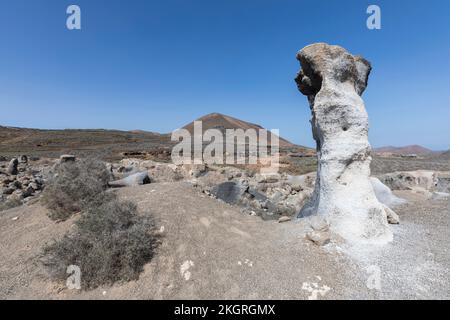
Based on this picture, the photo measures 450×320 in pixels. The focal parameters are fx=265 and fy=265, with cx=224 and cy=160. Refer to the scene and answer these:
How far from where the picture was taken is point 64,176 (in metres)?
6.75

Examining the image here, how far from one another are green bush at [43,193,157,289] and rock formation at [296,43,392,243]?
3454mm

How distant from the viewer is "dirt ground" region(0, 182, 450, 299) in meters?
3.65

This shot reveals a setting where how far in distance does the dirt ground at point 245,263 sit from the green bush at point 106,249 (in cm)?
16

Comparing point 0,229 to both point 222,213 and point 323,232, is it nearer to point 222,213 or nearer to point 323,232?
point 222,213

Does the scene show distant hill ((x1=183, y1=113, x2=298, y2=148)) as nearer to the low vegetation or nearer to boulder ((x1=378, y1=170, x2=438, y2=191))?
boulder ((x1=378, y1=170, x2=438, y2=191))

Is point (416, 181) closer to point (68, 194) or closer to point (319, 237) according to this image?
point (319, 237)

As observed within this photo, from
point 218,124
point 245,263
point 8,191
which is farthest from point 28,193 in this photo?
point 218,124

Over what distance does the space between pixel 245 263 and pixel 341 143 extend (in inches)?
119

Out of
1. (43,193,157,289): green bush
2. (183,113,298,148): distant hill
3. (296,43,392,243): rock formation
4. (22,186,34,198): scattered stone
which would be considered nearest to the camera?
(43,193,157,289): green bush

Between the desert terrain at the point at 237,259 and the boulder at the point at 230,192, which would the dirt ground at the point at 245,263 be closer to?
the desert terrain at the point at 237,259

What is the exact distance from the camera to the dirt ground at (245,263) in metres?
3.65

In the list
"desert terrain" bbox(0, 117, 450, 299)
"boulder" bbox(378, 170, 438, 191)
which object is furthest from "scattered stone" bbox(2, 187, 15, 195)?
"boulder" bbox(378, 170, 438, 191)

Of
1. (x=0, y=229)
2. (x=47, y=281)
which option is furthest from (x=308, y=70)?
(x=0, y=229)
